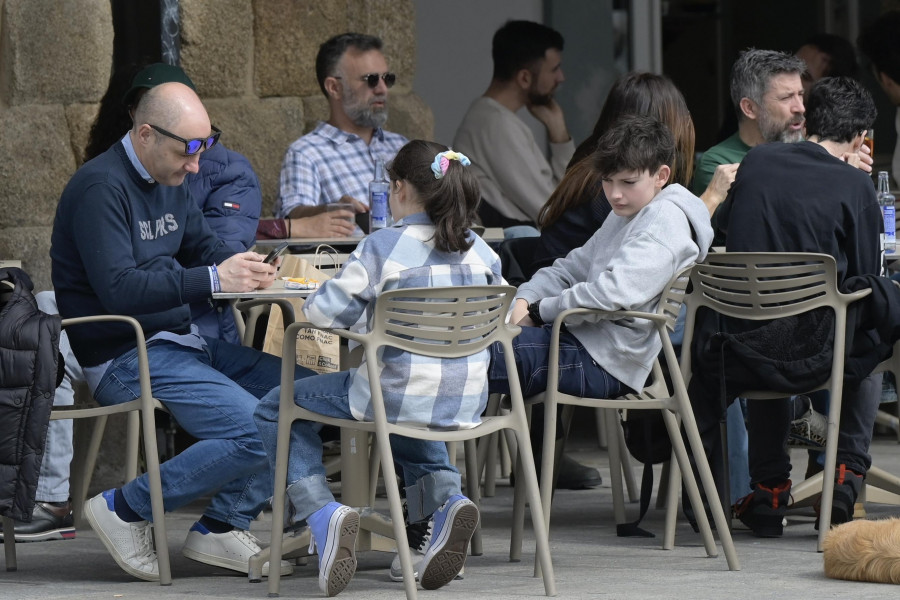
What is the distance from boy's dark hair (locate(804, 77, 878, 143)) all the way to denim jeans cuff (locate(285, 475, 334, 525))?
2.08m

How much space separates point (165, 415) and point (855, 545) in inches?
87.7

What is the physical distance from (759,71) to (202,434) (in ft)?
A: 8.72

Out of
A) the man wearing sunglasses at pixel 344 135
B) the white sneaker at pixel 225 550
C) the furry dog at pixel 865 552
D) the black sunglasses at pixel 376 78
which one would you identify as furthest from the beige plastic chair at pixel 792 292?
the black sunglasses at pixel 376 78

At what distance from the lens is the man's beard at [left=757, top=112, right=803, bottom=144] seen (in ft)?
20.1

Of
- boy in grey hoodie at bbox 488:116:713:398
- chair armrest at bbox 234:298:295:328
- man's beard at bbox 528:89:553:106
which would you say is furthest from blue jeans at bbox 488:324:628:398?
man's beard at bbox 528:89:553:106

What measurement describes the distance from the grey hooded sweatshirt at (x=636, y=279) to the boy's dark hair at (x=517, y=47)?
10.3 feet

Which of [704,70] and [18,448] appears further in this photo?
[704,70]

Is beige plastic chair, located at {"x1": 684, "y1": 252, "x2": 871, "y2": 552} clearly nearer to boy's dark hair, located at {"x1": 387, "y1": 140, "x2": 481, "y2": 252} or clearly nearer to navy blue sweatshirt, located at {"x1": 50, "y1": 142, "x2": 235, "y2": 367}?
boy's dark hair, located at {"x1": 387, "y1": 140, "x2": 481, "y2": 252}

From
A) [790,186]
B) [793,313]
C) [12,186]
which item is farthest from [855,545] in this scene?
[12,186]

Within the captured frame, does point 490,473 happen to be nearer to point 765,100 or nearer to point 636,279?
point 765,100

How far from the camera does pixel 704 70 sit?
57.0 ft

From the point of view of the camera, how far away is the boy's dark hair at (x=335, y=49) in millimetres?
7070

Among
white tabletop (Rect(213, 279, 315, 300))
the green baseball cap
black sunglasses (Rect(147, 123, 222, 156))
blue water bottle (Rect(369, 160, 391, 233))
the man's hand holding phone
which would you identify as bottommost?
white tabletop (Rect(213, 279, 315, 300))

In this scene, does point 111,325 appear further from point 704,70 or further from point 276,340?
point 704,70
